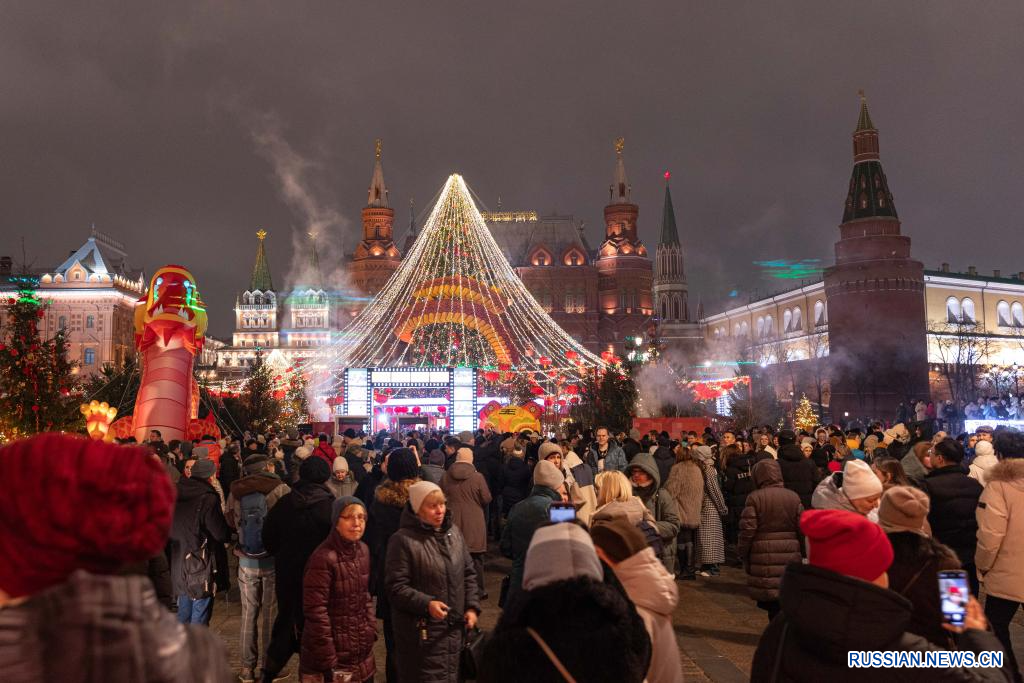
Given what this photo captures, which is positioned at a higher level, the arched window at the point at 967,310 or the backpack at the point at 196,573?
the arched window at the point at 967,310

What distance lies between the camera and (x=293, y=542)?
5695 mm

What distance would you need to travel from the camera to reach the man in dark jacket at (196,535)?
20.3 ft

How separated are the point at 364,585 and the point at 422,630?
54cm

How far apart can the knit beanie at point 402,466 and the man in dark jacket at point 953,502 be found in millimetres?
3750

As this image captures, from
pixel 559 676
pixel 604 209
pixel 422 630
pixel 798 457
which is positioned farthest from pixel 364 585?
pixel 604 209

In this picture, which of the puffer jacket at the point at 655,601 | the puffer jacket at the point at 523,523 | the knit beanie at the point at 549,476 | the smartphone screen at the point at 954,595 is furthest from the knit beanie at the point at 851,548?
the knit beanie at the point at 549,476

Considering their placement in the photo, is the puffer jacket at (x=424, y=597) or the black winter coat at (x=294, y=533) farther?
the black winter coat at (x=294, y=533)

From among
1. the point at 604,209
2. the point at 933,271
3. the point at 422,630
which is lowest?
the point at 422,630

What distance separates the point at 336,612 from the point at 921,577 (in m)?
3.11

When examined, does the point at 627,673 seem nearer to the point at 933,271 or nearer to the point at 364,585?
the point at 364,585

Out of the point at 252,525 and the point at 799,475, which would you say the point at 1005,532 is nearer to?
the point at 799,475

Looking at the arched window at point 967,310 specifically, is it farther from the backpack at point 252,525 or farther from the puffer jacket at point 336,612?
the puffer jacket at point 336,612

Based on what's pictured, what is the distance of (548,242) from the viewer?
7606cm

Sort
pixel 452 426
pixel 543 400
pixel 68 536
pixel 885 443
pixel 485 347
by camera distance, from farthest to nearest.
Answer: pixel 485 347
pixel 543 400
pixel 452 426
pixel 885 443
pixel 68 536
